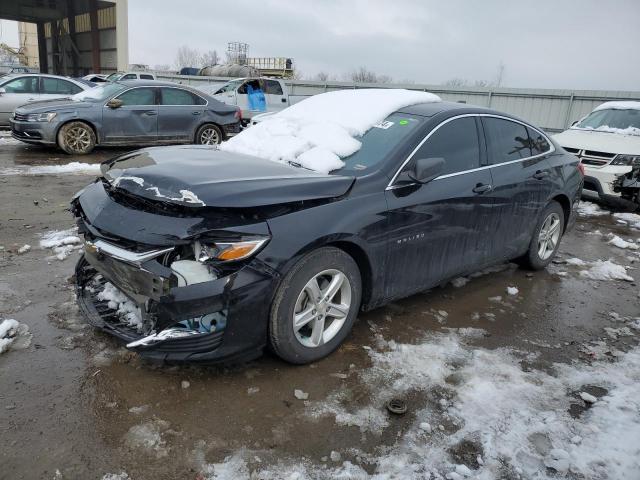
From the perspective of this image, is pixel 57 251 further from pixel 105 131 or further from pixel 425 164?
pixel 105 131

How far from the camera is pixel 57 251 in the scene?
4.87 m

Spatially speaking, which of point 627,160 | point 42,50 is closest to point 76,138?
point 627,160

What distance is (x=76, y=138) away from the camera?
10.2 m

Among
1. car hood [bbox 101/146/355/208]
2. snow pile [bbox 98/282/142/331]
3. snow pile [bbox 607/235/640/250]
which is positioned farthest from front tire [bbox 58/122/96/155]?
snow pile [bbox 607/235/640/250]

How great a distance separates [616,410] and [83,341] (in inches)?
131

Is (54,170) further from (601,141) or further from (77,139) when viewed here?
(601,141)

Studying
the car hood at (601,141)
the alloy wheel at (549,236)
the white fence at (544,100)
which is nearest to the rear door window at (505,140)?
the alloy wheel at (549,236)

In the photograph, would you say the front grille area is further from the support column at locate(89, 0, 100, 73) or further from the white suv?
the support column at locate(89, 0, 100, 73)

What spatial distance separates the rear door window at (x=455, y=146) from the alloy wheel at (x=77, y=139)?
8700mm

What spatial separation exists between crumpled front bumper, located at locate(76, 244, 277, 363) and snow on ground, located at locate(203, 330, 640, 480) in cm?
55

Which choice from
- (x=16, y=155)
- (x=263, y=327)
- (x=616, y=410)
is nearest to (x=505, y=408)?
(x=616, y=410)

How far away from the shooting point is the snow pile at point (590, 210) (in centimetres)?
824

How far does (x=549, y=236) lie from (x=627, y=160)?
3.94 meters

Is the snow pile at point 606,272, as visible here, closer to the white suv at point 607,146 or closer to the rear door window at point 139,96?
Result: the white suv at point 607,146
